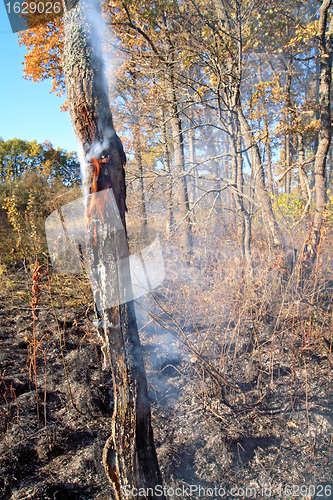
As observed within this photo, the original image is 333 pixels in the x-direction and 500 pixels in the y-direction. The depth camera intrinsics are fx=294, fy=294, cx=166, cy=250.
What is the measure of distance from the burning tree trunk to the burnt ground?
2.04 feet

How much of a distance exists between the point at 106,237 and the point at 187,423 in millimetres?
2002

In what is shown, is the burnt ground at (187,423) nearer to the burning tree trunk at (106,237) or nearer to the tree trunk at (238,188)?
the burning tree trunk at (106,237)

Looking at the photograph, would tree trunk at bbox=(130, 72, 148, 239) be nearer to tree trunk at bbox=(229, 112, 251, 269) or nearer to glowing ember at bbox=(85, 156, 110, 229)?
tree trunk at bbox=(229, 112, 251, 269)

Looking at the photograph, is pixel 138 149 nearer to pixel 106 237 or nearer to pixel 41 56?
pixel 41 56

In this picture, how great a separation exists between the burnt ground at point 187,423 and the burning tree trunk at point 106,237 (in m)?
0.62

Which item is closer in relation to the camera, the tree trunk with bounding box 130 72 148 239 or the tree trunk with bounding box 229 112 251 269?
the tree trunk with bounding box 229 112 251 269

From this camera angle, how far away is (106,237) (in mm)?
1478

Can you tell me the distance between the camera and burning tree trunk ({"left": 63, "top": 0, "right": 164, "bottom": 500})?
1.46 m

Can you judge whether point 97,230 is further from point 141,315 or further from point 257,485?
point 141,315

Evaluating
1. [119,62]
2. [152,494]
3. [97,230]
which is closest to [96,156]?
[97,230]

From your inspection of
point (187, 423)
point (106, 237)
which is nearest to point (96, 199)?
point (106, 237)
